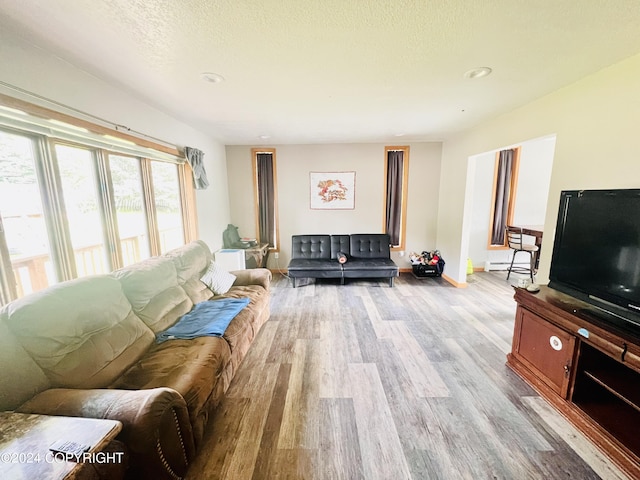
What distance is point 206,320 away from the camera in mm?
2129

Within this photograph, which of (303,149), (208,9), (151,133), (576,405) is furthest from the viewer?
(303,149)

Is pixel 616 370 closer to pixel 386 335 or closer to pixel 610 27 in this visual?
pixel 386 335

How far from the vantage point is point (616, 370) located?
5.21 ft

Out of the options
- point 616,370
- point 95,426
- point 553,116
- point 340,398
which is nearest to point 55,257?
point 95,426

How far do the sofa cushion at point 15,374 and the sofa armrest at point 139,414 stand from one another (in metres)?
0.05

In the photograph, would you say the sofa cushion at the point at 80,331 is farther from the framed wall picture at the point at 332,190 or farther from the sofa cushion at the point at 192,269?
the framed wall picture at the point at 332,190

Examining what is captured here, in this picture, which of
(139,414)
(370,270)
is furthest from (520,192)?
(139,414)

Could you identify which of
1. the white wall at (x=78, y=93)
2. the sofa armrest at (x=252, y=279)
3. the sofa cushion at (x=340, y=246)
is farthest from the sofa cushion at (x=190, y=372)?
the sofa cushion at (x=340, y=246)

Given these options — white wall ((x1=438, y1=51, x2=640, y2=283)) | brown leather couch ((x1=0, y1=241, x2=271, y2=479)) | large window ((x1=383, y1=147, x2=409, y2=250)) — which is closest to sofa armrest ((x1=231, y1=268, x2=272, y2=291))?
brown leather couch ((x1=0, y1=241, x2=271, y2=479))

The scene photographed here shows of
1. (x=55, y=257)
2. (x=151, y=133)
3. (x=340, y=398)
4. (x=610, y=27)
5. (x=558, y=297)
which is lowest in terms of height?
(x=340, y=398)

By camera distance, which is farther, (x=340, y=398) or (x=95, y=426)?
(x=340, y=398)

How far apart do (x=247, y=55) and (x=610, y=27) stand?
2094mm

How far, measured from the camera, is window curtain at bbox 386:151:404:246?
4.68 metres

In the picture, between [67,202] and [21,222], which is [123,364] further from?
[67,202]
